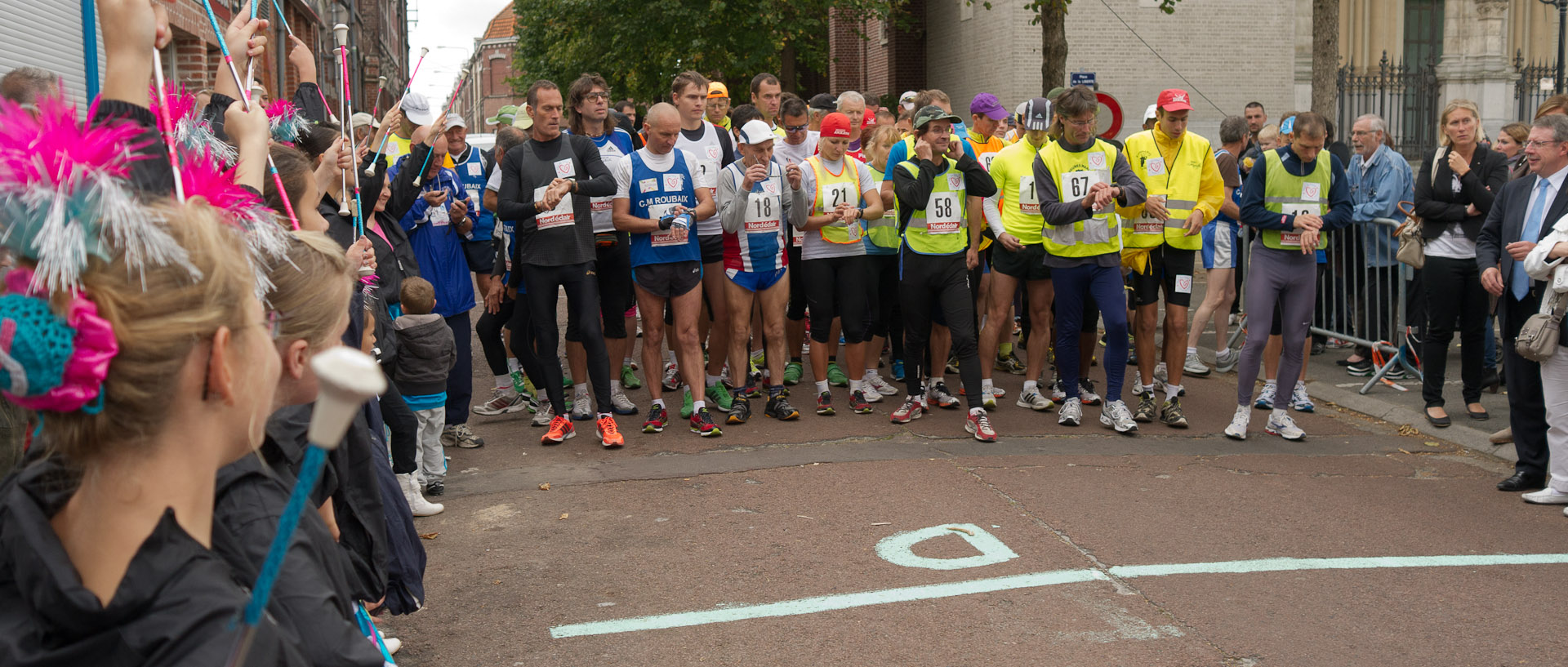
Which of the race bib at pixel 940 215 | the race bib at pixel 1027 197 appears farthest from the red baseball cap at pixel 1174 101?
the race bib at pixel 940 215

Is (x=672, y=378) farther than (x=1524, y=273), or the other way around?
(x=672, y=378)

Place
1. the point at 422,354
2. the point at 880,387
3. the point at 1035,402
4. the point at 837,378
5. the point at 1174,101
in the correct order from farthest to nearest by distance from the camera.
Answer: the point at 837,378 → the point at 880,387 → the point at 1035,402 → the point at 1174,101 → the point at 422,354

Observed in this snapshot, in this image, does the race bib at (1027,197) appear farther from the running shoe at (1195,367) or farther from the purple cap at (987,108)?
the running shoe at (1195,367)

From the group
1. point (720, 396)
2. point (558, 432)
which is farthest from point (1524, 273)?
point (558, 432)

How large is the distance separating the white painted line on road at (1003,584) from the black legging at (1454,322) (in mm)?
3000

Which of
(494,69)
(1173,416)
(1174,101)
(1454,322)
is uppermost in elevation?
(494,69)

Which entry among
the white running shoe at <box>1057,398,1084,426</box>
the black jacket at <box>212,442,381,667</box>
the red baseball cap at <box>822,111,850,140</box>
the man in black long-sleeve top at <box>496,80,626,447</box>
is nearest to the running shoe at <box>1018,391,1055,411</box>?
the white running shoe at <box>1057,398,1084,426</box>

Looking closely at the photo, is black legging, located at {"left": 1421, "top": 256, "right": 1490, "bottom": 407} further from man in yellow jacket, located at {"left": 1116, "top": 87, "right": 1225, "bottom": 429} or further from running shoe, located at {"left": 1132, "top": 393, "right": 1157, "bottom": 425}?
running shoe, located at {"left": 1132, "top": 393, "right": 1157, "bottom": 425}

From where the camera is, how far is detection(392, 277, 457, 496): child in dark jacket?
6.32 metres

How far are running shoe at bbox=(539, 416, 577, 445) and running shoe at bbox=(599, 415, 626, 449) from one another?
A: 0.67 ft

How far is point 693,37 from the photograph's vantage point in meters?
27.6

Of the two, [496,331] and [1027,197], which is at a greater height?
[1027,197]

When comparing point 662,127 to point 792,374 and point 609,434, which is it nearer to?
point 609,434

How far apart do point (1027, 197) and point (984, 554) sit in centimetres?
355
